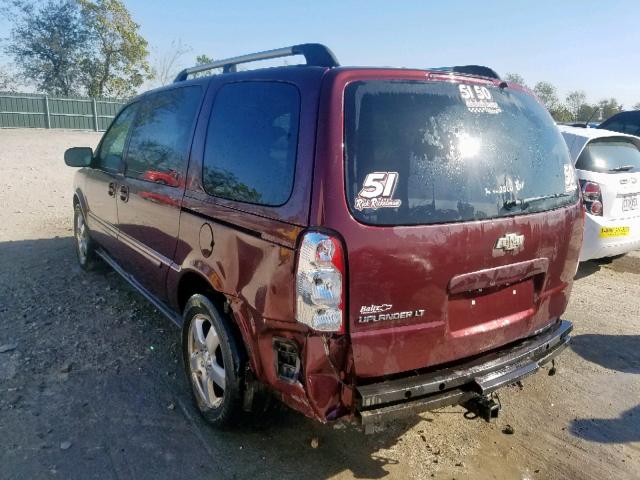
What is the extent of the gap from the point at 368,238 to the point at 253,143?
0.86 m

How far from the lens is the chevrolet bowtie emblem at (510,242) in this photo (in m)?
2.41

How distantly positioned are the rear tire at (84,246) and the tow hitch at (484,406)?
13.9ft

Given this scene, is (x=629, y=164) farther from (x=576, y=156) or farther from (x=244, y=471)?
(x=244, y=471)

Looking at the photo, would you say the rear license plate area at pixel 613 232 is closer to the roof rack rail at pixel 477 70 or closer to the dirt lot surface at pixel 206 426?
the dirt lot surface at pixel 206 426

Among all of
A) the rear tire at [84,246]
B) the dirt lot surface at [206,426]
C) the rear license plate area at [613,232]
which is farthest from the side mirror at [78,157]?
the rear license plate area at [613,232]

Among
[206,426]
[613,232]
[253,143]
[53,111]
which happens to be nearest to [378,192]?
[253,143]

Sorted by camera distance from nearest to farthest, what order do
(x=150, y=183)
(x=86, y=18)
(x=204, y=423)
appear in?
(x=204, y=423), (x=150, y=183), (x=86, y=18)

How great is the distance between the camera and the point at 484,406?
8.05 feet

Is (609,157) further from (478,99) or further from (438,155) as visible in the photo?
(438,155)

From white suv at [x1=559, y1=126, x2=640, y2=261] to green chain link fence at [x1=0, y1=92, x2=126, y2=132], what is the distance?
965 inches

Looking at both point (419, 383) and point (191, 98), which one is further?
point (191, 98)

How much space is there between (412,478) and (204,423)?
4.00 feet

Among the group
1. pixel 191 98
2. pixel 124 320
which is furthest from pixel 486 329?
pixel 124 320

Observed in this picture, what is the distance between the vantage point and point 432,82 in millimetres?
2355
